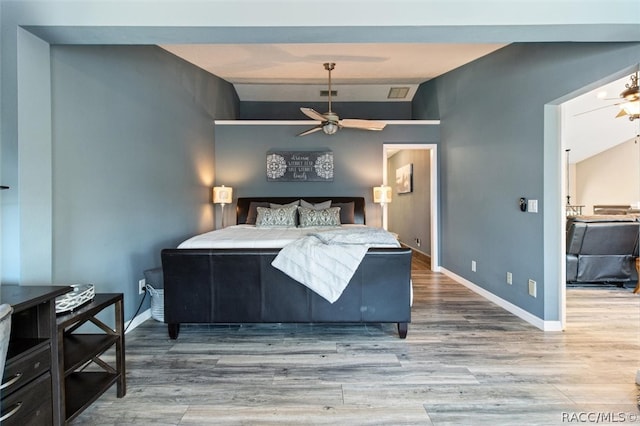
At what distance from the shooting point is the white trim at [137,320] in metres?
2.91

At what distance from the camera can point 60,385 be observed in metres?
1.49

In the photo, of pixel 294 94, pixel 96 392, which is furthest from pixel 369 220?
pixel 96 392

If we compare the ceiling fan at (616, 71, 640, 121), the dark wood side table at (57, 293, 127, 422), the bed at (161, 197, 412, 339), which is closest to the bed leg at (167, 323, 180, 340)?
the bed at (161, 197, 412, 339)

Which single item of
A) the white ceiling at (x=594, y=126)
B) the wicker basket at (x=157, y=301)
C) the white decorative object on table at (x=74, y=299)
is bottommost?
the wicker basket at (x=157, y=301)

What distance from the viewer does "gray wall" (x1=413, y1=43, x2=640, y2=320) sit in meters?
2.71

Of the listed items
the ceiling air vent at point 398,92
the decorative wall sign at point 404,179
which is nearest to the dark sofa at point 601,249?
the decorative wall sign at point 404,179

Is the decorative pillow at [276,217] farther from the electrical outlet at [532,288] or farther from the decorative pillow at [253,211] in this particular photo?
the electrical outlet at [532,288]

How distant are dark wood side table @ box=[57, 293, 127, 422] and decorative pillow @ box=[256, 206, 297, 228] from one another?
2.55 meters

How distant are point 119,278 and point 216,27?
2.32m

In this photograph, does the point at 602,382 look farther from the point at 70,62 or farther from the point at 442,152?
the point at 70,62

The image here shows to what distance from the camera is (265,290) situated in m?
2.65

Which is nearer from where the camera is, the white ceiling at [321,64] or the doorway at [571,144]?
the doorway at [571,144]

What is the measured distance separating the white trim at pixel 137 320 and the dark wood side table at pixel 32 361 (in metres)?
1.51

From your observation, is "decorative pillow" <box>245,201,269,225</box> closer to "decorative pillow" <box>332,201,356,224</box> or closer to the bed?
"decorative pillow" <box>332,201,356,224</box>
